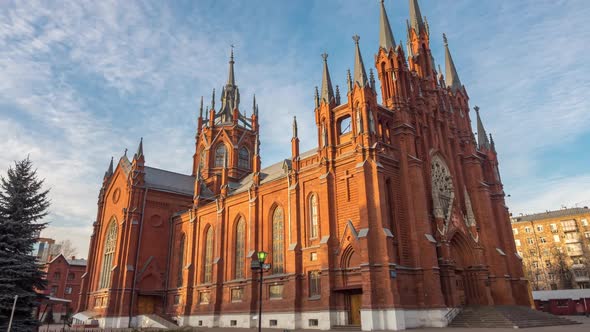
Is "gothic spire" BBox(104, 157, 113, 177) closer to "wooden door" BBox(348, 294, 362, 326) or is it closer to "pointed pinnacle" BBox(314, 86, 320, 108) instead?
"pointed pinnacle" BBox(314, 86, 320, 108)

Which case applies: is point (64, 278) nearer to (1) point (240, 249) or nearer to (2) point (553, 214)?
(1) point (240, 249)

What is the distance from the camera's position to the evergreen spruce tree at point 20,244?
860 inches

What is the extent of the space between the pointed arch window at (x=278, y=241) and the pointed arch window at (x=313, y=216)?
12.9 feet

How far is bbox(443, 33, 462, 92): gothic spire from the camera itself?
43188 millimetres

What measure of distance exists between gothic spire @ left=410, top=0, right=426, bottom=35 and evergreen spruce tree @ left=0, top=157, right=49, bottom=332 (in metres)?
35.3

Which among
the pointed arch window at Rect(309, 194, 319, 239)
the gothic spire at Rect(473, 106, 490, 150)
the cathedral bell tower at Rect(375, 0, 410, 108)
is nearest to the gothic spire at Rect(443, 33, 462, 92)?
the gothic spire at Rect(473, 106, 490, 150)

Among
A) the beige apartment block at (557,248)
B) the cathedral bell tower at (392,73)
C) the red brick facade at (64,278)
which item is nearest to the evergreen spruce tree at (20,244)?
the cathedral bell tower at (392,73)

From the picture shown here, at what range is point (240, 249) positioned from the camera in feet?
130

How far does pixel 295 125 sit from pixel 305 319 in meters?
16.4

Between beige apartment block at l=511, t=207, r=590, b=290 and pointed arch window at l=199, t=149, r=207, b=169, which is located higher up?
pointed arch window at l=199, t=149, r=207, b=169

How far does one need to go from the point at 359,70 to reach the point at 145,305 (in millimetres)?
33615

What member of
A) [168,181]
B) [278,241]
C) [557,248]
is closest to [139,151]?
[168,181]

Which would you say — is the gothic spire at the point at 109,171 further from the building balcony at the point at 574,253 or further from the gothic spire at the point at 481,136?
the building balcony at the point at 574,253

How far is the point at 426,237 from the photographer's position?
95.0ft
